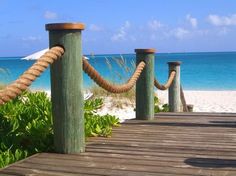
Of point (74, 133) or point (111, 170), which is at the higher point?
point (74, 133)

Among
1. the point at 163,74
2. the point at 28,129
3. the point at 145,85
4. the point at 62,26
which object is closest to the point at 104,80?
the point at 28,129

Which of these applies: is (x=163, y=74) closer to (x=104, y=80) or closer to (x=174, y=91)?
(x=174, y=91)

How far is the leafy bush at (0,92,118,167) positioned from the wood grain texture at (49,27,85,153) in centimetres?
20

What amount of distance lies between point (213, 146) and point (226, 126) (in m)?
1.35

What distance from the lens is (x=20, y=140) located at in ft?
12.3

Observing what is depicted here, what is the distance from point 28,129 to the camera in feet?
12.3

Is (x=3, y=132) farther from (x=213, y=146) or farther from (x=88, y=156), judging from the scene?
(x=213, y=146)

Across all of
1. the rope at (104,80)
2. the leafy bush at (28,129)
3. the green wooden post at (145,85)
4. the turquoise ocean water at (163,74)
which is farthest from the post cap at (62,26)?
the turquoise ocean water at (163,74)

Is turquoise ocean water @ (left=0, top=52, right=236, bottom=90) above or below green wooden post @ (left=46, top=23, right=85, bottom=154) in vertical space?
above

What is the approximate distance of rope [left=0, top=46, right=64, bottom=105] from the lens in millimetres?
2502

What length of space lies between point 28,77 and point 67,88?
1.81 feet

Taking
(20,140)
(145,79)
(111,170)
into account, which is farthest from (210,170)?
(145,79)

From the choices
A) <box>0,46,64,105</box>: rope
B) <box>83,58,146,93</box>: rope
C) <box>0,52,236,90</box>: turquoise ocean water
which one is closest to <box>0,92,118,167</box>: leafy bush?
<box>83,58,146,93</box>: rope

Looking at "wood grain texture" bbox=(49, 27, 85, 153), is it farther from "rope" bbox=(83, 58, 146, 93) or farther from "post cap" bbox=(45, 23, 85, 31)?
"rope" bbox=(83, 58, 146, 93)
